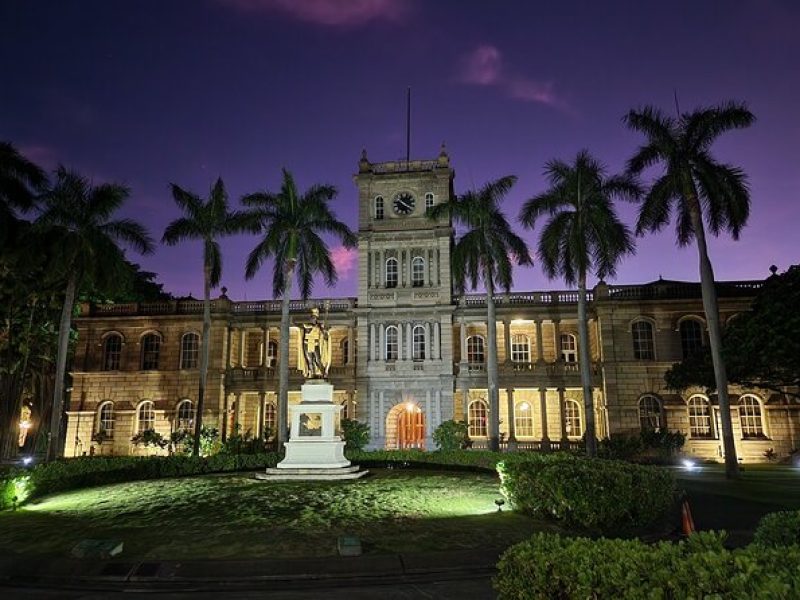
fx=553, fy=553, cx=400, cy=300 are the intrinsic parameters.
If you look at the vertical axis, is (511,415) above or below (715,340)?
below

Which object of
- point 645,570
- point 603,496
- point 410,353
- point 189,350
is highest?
point 189,350

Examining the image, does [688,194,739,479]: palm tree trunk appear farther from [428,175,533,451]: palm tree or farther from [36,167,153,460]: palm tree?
[36,167,153,460]: palm tree

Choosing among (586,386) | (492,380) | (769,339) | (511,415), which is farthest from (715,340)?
(511,415)

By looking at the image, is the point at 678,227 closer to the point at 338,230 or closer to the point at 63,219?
the point at 338,230

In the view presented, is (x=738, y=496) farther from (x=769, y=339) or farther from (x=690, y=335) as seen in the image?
(x=690, y=335)

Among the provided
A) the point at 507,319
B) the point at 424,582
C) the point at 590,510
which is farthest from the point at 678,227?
the point at 424,582

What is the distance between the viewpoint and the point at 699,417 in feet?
103

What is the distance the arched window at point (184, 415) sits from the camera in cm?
3584

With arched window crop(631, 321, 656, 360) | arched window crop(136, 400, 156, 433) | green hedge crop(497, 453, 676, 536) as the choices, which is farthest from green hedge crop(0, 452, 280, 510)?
arched window crop(631, 321, 656, 360)

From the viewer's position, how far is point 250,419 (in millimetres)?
37469

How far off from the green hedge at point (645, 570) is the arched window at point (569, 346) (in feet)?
106

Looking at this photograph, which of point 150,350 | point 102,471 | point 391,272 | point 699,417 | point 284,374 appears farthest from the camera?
point 150,350

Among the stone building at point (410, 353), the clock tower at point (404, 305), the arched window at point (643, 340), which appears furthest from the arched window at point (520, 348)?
the arched window at point (643, 340)

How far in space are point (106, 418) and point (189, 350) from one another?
6.91m
